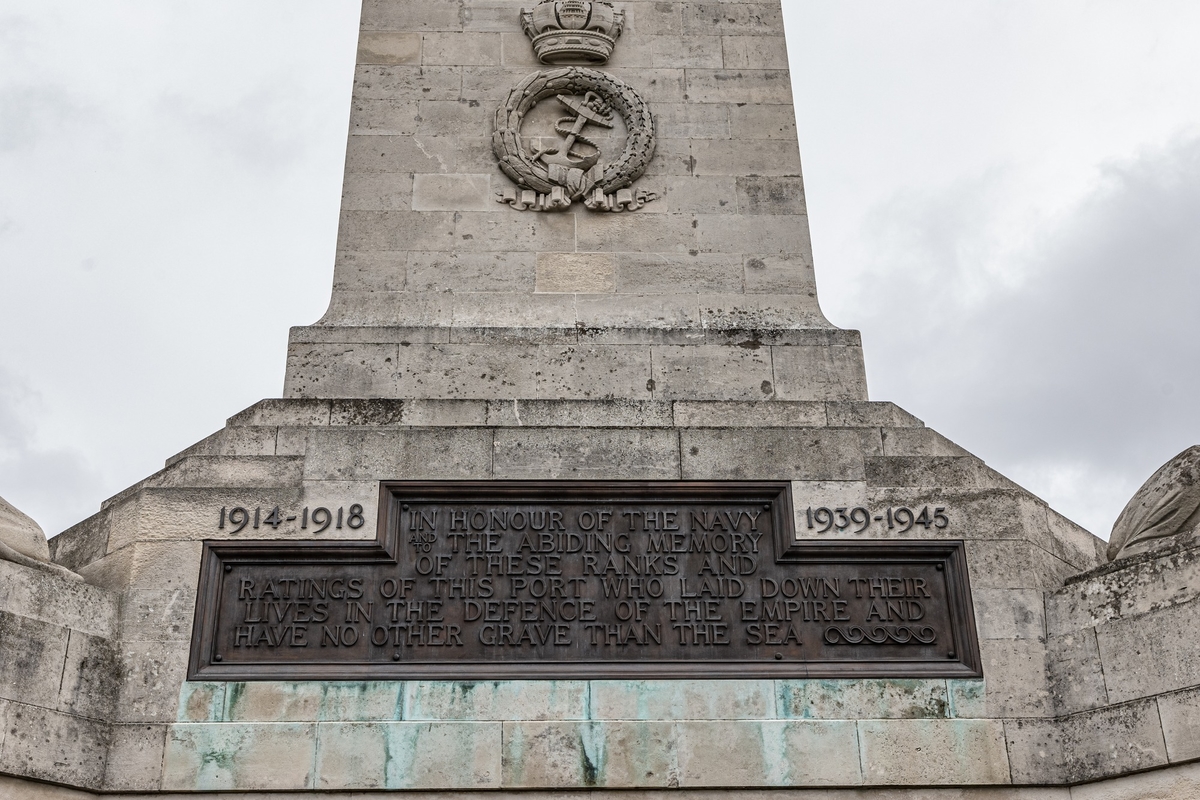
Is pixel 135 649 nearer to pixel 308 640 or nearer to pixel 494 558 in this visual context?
pixel 308 640

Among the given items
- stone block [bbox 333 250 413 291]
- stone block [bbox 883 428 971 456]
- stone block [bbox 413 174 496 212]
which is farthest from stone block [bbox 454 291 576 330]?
stone block [bbox 883 428 971 456]

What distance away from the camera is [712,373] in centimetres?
1202

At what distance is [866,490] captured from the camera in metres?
10.9

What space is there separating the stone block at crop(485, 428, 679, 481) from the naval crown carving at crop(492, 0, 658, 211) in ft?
9.81

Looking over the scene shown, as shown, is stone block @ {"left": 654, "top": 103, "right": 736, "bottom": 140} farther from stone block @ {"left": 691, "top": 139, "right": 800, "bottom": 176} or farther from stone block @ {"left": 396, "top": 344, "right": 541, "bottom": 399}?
stone block @ {"left": 396, "top": 344, "right": 541, "bottom": 399}

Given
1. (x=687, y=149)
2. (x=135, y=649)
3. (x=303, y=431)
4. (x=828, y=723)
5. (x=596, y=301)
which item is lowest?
(x=828, y=723)

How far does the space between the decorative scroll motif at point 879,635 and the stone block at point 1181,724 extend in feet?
5.66

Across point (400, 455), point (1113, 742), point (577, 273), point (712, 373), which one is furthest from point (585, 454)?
point (1113, 742)

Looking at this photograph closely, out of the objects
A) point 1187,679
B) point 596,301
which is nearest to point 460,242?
point 596,301

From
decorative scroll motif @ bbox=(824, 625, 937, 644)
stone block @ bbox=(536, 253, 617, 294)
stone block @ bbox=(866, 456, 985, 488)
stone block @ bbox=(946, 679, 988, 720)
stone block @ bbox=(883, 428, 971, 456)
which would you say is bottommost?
stone block @ bbox=(946, 679, 988, 720)

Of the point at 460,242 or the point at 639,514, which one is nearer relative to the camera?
the point at 639,514

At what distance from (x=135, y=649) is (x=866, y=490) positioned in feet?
19.1

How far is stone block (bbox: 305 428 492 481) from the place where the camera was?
1077 centimetres

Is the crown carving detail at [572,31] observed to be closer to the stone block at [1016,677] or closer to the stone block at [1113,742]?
the stone block at [1016,677]
